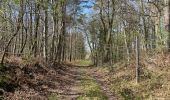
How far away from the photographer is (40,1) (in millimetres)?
25297

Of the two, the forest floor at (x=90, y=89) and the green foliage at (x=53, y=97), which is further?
the green foliage at (x=53, y=97)

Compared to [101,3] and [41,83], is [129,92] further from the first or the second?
[101,3]

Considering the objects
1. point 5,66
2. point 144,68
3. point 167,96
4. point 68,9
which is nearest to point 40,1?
point 5,66

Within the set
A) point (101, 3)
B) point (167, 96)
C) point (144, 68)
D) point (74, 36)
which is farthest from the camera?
point (74, 36)

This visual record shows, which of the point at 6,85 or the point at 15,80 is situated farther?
the point at 15,80

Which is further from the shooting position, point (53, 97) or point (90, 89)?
point (90, 89)

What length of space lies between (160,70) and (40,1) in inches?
429

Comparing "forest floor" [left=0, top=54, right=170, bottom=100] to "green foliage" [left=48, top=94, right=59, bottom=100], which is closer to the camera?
"forest floor" [left=0, top=54, right=170, bottom=100]

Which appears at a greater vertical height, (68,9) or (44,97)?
(68,9)

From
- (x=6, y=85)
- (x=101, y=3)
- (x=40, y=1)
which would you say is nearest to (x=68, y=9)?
(x=101, y=3)

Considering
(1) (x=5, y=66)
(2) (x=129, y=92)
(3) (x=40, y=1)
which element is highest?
(3) (x=40, y=1)

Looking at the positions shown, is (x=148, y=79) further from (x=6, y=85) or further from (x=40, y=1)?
(x=40, y=1)

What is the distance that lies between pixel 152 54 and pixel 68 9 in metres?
25.7

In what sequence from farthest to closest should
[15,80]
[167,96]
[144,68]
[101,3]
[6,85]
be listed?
[101,3] < [144,68] < [15,80] < [6,85] < [167,96]
